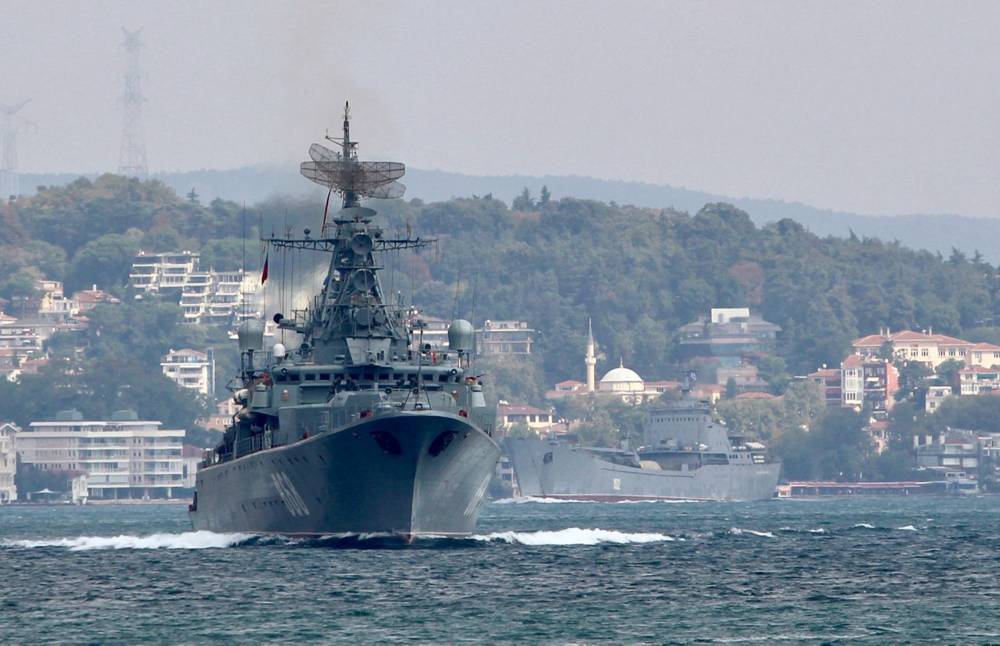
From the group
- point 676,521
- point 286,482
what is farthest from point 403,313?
point 676,521

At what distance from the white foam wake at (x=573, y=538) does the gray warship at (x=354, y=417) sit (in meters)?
3.91

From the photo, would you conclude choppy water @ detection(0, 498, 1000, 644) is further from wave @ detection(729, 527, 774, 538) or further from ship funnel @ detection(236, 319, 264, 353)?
wave @ detection(729, 527, 774, 538)

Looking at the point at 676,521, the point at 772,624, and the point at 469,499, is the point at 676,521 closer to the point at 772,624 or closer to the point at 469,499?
the point at 469,499

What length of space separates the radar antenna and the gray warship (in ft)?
Result: 0.19

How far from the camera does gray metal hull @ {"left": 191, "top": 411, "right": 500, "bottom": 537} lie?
87.2m

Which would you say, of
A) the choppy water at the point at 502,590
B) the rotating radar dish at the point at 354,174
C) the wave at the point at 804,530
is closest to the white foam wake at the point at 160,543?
the choppy water at the point at 502,590

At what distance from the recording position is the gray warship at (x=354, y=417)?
289 ft

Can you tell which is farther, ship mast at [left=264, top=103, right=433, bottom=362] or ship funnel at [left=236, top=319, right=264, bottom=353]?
ship funnel at [left=236, top=319, right=264, bottom=353]

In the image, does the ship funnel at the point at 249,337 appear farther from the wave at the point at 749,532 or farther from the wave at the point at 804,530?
the wave at the point at 804,530

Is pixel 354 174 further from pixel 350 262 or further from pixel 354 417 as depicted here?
pixel 354 417

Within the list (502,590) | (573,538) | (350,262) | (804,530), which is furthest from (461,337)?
(804,530)

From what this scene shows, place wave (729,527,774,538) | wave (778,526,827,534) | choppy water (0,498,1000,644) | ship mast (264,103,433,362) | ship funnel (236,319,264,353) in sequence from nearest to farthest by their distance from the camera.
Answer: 1. choppy water (0,498,1000,644)
2. ship mast (264,103,433,362)
3. ship funnel (236,319,264,353)
4. wave (729,527,774,538)
5. wave (778,526,827,534)

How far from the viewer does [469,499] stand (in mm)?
93000

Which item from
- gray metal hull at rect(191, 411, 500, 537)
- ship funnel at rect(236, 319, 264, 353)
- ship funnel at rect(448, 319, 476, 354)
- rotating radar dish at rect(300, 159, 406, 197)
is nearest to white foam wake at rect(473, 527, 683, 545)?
gray metal hull at rect(191, 411, 500, 537)
